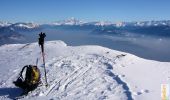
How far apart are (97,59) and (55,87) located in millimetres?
8130

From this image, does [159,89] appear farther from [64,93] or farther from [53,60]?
[53,60]

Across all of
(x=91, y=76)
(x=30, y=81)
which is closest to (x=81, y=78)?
(x=91, y=76)

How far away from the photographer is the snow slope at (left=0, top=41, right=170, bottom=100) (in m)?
16.9

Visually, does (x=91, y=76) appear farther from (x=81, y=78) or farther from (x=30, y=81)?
(x=30, y=81)

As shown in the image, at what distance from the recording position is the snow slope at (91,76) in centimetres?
1694

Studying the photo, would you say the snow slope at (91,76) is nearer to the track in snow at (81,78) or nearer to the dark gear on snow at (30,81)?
the track in snow at (81,78)

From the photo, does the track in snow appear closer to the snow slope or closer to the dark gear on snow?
the snow slope

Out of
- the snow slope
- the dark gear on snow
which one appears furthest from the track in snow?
the dark gear on snow

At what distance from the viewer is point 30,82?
18203 millimetres

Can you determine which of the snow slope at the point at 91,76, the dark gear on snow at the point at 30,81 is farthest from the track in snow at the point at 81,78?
the dark gear on snow at the point at 30,81

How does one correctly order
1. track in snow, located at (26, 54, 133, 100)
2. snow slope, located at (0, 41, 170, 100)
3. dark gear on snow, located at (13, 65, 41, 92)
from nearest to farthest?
snow slope, located at (0, 41, 170, 100)
track in snow, located at (26, 54, 133, 100)
dark gear on snow, located at (13, 65, 41, 92)

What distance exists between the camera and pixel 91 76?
2080 cm

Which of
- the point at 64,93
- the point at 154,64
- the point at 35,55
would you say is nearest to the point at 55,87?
the point at 64,93

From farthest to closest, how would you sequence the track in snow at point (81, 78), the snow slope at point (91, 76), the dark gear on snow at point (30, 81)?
the dark gear on snow at point (30, 81) → the track in snow at point (81, 78) → the snow slope at point (91, 76)
